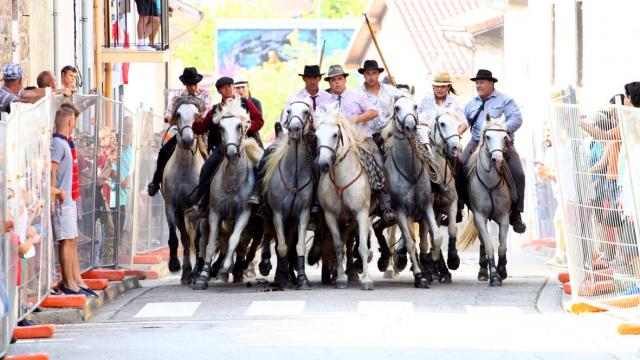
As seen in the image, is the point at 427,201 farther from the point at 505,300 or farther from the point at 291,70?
the point at 291,70

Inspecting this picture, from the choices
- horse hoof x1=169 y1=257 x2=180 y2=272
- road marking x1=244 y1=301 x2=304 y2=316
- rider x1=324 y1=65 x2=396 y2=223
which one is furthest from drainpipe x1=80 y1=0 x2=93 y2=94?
road marking x1=244 y1=301 x2=304 y2=316

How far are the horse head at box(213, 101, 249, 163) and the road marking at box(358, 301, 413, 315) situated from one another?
2665 millimetres

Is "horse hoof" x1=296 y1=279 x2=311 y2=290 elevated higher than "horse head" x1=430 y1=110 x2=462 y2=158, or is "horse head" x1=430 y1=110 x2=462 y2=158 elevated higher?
"horse head" x1=430 y1=110 x2=462 y2=158

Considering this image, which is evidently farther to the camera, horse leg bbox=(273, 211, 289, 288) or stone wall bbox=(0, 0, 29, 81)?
stone wall bbox=(0, 0, 29, 81)

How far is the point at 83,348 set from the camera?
14.3 m

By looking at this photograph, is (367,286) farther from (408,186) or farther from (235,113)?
(235,113)

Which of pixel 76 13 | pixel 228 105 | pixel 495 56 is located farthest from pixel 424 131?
pixel 495 56

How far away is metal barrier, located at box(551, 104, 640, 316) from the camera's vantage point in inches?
598

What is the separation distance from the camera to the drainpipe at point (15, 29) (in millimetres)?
23656

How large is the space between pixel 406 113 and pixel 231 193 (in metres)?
2.33

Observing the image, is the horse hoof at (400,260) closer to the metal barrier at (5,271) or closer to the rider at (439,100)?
the rider at (439,100)

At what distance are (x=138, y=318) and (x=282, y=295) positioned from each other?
2.41 meters

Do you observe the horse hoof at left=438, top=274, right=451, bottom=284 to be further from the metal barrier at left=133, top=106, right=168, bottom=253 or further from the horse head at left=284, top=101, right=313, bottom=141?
the metal barrier at left=133, top=106, right=168, bottom=253

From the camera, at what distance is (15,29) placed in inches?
942
